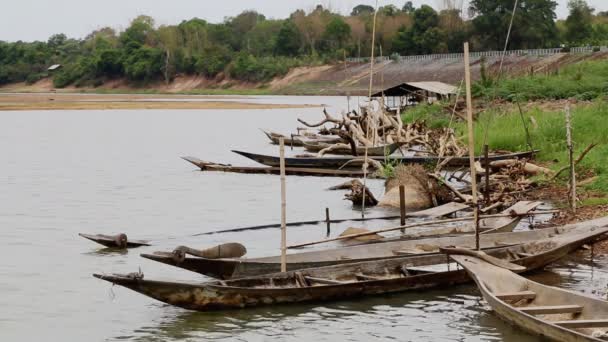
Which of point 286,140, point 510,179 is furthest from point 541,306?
point 286,140

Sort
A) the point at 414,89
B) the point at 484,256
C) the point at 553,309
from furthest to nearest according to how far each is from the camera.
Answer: the point at 414,89
the point at 484,256
the point at 553,309

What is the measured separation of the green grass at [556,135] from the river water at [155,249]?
366 centimetres

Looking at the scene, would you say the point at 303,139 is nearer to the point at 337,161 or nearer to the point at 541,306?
the point at 337,161

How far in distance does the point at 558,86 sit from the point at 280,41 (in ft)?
253

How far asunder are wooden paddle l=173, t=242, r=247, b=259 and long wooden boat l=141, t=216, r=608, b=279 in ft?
0.19

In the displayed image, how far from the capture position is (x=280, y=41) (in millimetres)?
107688

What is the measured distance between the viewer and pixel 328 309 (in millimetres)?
10656

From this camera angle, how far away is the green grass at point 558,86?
101 ft

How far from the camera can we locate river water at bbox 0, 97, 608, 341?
33.3ft

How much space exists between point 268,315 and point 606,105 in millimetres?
16174

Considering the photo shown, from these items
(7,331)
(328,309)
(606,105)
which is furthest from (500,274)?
(606,105)

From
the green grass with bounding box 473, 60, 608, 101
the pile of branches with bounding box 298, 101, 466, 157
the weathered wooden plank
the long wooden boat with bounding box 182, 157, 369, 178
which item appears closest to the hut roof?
the green grass with bounding box 473, 60, 608, 101

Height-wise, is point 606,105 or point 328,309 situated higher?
point 606,105

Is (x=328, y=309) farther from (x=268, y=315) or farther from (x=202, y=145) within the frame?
(x=202, y=145)
